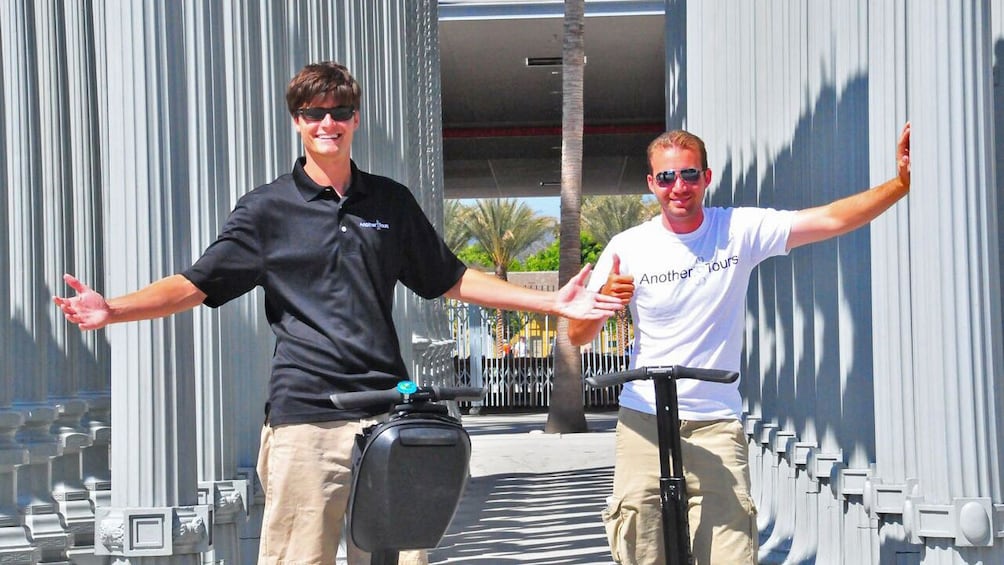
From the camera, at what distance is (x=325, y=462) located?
406 centimetres

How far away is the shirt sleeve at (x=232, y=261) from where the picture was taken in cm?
415

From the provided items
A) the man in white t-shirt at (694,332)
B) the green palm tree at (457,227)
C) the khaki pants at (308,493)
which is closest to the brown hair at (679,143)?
the man in white t-shirt at (694,332)

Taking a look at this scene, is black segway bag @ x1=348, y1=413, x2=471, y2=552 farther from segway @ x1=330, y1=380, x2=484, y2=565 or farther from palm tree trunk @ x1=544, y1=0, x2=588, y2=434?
palm tree trunk @ x1=544, y1=0, x2=588, y2=434

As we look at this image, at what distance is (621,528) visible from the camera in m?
4.66

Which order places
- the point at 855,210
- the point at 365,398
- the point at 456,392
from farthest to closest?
the point at 855,210 → the point at 456,392 → the point at 365,398

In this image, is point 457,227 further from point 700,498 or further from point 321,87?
point 321,87

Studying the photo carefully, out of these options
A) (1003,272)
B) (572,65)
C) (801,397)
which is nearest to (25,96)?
(801,397)

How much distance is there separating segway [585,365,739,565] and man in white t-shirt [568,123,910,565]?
128 mm

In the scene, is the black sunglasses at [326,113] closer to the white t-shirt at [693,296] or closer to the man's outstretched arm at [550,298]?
the man's outstretched arm at [550,298]

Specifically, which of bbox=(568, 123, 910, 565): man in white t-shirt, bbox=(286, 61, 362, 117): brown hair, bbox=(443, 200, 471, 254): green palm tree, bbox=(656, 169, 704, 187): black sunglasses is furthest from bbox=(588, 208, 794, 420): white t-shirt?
bbox=(443, 200, 471, 254): green palm tree

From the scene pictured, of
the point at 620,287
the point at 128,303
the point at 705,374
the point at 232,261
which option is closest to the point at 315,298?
the point at 232,261

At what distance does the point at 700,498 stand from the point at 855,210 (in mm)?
984

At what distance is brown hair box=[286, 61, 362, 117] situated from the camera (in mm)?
4133

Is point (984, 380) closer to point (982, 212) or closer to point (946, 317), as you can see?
point (946, 317)
